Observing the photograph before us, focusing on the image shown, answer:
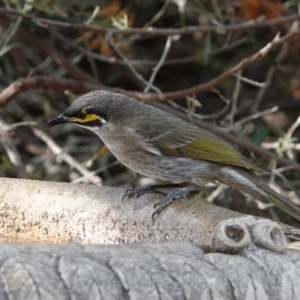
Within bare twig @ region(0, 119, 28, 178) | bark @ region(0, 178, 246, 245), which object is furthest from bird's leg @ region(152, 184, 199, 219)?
bare twig @ region(0, 119, 28, 178)

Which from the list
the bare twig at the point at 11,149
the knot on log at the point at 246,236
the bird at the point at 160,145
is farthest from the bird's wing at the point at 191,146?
the knot on log at the point at 246,236

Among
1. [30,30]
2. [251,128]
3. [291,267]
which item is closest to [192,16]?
[251,128]

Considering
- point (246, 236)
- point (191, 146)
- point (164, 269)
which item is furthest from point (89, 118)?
point (164, 269)

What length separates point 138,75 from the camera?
4.80m

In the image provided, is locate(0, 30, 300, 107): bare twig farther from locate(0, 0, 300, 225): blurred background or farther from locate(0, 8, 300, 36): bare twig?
locate(0, 8, 300, 36): bare twig

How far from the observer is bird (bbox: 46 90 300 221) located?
156 inches

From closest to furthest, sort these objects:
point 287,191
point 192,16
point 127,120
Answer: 1. point 127,120
2. point 287,191
3. point 192,16

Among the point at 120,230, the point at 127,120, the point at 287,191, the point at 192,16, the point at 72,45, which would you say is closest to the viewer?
the point at 120,230

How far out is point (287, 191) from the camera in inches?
222

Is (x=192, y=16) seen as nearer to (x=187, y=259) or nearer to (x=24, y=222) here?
(x=24, y=222)

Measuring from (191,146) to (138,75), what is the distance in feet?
2.78

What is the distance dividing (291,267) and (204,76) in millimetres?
4545

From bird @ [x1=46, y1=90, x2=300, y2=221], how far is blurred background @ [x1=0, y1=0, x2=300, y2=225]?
0.54 metres

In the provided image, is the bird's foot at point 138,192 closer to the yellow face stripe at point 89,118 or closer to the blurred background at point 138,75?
the yellow face stripe at point 89,118
